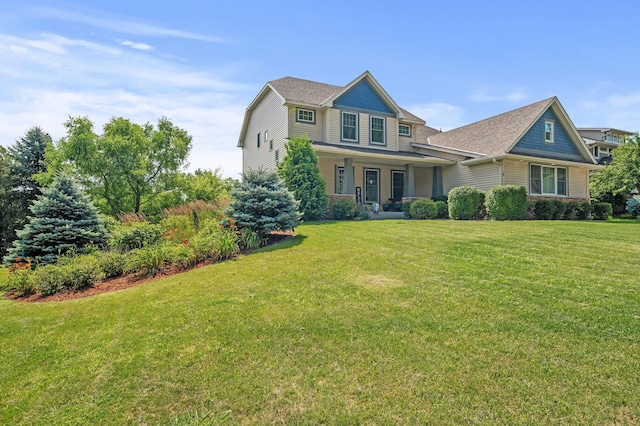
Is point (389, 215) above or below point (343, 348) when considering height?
above

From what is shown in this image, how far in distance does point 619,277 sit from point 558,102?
17.7 meters

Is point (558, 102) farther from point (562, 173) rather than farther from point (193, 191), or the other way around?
point (193, 191)

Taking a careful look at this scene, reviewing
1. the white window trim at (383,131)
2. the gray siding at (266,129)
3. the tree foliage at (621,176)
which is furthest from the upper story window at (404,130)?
the tree foliage at (621,176)

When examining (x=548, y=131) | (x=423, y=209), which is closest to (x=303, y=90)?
(x=423, y=209)

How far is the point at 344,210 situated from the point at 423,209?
3.98 metres

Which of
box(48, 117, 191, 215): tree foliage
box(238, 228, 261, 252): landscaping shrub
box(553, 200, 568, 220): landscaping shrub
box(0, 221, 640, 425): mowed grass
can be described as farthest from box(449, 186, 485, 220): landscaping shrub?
box(48, 117, 191, 215): tree foliage

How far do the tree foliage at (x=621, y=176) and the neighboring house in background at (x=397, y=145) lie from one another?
490 centimetres

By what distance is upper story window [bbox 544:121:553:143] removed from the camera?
63.0 ft

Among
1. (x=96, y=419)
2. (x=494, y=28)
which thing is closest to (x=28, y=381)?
(x=96, y=419)

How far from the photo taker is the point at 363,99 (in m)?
19.3

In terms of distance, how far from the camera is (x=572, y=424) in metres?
2.42

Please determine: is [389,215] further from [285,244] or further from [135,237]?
[135,237]

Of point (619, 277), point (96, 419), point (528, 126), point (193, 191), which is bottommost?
point (96, 419)

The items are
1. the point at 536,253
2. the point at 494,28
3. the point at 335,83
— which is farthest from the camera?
the point at 335,83
